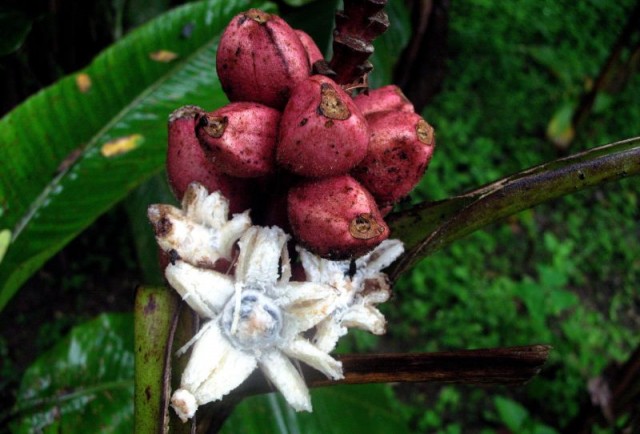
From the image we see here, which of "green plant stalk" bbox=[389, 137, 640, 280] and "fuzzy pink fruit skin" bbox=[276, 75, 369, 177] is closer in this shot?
"fuzzy pink fruit skin" bbox=[276, 75, 369, 177]

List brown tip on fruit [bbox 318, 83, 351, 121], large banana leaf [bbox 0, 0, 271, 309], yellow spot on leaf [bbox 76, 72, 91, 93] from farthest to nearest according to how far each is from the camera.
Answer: yellow spot on leaf [bbox 76, 72, 91, 93]
large banana leaf [bbox 0, 0, 271, 309]
brown tip on fruit [bbox 318, 83, 351, 121]

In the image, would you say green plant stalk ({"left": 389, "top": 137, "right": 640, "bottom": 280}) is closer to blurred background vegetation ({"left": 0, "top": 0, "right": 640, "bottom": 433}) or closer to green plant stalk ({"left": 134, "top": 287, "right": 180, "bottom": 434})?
green plant stalk ({"left": 134, "top": 287, "right": 180, "bottom": 434})

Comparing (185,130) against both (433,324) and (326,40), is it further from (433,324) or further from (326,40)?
(433,324)

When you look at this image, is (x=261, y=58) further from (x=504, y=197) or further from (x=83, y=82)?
(x=83, y=82)

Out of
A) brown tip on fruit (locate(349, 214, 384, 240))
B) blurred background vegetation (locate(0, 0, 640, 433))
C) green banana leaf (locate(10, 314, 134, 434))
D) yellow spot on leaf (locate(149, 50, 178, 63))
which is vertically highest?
brown tip on fruit (locate(349, 214, 384, 240))

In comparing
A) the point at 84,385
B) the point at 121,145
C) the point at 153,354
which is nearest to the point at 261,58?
the point at 153,354

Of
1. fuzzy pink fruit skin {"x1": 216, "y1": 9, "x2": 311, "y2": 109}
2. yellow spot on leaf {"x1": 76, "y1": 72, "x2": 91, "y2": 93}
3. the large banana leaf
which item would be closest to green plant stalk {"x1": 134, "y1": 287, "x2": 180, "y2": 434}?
fuzzy pink fruit skin {"x1": 216, "y1": 9, "x2": 311, "y2": 109}
